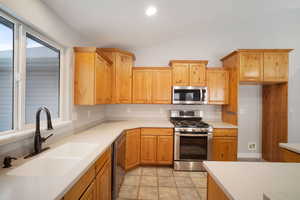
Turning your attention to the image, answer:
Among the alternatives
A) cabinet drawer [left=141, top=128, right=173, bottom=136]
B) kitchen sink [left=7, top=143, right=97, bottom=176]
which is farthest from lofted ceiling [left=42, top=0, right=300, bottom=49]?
cabinet drawer [left=141, top=128, right=173, bottom=136]

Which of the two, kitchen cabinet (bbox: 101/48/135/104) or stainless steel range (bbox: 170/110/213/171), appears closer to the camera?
stainless steel range (bbox: 170/110/213/171)

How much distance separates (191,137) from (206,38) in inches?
93.7

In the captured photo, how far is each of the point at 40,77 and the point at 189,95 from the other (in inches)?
104

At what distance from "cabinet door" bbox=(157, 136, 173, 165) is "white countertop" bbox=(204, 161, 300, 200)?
1793mm

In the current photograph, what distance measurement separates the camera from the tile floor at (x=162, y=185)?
219 cm

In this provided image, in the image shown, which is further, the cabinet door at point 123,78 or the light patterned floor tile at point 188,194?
the cabinet door at point 123,78

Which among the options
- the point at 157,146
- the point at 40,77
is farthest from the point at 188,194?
the point at 40,77

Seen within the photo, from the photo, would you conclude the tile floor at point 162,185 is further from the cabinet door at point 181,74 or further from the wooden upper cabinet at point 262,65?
the wooden upper cabinet at point 262,65

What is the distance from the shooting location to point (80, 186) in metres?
1.10

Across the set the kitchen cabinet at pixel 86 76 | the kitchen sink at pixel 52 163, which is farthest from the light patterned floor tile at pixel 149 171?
the kitchen cabinet at pixel 86 76

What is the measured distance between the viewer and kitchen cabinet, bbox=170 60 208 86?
3281mm

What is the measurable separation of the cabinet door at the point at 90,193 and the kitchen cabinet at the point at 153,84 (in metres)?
2.14

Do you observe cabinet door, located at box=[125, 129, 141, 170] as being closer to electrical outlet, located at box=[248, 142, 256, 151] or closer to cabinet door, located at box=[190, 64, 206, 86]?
cabinet door, located at box=[190, 64, 206, 86]

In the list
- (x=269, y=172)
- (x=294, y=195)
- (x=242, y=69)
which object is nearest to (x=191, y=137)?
(x=242, y=69)
